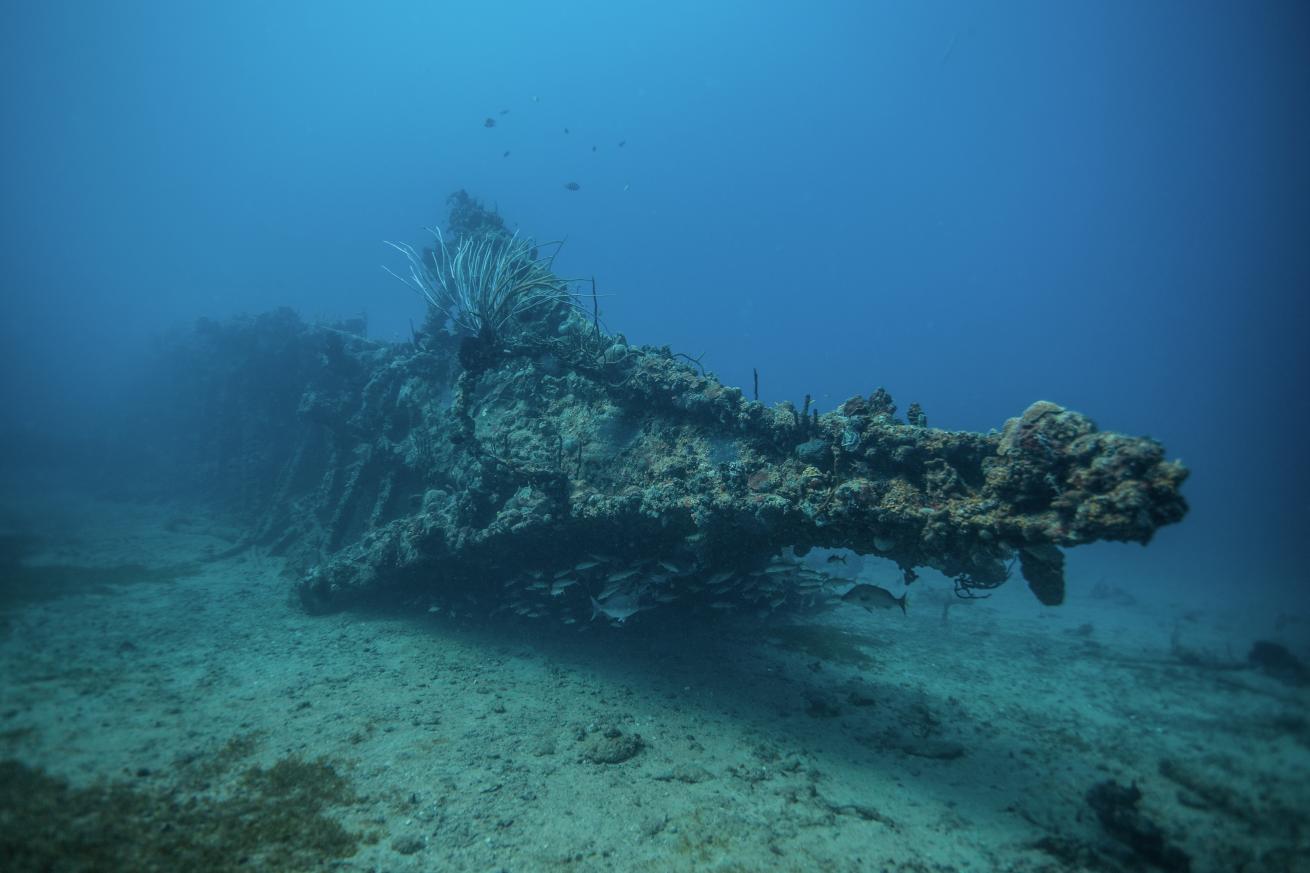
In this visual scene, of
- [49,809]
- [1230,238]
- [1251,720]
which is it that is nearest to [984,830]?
[1251,720]

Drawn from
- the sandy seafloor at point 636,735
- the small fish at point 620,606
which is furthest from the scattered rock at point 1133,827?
the small fish at point 620,606

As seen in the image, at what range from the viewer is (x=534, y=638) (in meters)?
9.00

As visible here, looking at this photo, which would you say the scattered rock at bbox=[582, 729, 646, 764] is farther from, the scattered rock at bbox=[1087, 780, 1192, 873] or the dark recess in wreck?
the scattered rock at bbox=[1087, 780, 1192, 873]

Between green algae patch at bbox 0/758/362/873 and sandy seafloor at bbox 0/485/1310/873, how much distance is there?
0.07 meters

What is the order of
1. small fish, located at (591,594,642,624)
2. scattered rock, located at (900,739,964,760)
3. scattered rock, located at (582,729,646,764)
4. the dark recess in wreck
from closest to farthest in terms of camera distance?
the dark recess in wreck < scattered rock, located at (582,729,646,764) < scattered rock, located at (900,739,964,760) < small fish, located at (591,594,642,624)

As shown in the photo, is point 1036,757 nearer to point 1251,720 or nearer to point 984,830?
point 984,830

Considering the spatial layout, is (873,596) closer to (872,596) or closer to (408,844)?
(872,596)

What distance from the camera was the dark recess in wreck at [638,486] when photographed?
5475mm

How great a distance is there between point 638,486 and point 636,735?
3.49m

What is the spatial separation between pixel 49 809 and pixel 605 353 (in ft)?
27.5

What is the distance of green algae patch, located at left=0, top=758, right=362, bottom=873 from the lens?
3.45 m

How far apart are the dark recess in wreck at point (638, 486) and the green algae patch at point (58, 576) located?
256 cm

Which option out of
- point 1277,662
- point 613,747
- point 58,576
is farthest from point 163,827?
point 1277,662

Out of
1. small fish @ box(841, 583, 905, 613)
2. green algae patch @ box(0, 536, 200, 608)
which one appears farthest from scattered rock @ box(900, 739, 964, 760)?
green algae patch @ box(0, 536, 200, 608)
